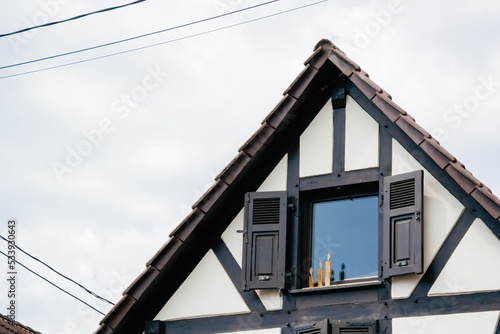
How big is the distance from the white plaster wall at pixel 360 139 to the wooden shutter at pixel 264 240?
979mm

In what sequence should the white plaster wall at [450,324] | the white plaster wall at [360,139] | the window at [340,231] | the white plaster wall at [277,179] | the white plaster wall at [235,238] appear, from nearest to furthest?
1. the white plaster wall at [450,324]
2. the window at [340,231]
3. the white plaster wall at [360,139]
4. the white plaster wall at [235,238]
5. the white plaster wall at [277,179]

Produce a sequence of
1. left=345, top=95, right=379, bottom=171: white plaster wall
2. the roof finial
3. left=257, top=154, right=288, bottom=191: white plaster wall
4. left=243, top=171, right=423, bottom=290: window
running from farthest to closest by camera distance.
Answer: the roof finial → left=257, top=154, right=288, bottom=191: white plaster wall → left=345, top=95, right=379, bottom=171: white plaster wall → left=243, top=171, right=423, bottom=290: window

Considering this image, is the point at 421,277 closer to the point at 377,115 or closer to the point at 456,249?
the point at 456,249

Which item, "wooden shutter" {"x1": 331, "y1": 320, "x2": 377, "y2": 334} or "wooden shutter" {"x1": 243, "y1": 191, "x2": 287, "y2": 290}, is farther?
"wooden shutter" {"x1": 243, "y1": 191, "x2": 287, "y2": 290}

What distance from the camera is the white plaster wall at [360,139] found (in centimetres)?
1280

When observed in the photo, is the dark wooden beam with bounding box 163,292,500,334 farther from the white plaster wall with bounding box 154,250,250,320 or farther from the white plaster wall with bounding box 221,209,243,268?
the white plaster wall with bounding box 221,209,243,268

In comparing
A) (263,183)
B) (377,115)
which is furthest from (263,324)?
(377,115)

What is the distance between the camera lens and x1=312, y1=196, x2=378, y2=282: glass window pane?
12.6 meters

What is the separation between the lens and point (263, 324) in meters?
12.6

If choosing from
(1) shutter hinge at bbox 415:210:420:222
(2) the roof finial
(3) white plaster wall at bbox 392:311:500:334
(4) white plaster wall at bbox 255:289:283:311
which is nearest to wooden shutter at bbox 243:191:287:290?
(4) white plaster wall at bbox 255:289:283:311

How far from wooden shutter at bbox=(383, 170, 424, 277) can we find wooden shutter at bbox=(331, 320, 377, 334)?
62cm

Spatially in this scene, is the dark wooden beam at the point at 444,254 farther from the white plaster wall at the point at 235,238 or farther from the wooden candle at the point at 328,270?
the white plaster wall at the point at 235,238

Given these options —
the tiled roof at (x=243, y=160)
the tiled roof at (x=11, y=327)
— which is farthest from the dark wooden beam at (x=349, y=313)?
the tiled roof at (x=11, y=327)

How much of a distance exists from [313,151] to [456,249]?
95.6 inches
